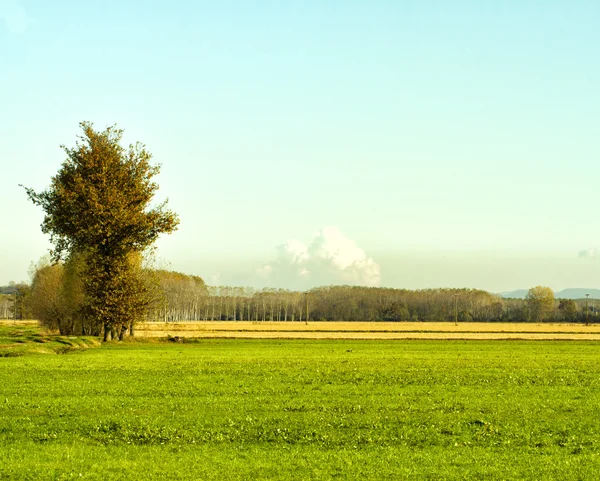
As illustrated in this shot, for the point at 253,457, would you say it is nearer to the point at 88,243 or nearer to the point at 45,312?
the point at 88,243

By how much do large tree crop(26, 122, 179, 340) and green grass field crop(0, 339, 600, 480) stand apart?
28.4 meters

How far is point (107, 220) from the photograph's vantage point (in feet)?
210

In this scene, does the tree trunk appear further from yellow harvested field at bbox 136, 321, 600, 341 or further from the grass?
yellow harvested field at bbox 136, 321, 600, 341

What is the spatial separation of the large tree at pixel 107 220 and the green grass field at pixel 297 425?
2843cm

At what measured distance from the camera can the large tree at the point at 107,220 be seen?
64312mm

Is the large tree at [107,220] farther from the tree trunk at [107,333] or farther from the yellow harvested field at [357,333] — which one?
the yellow harvested field at [357,333]

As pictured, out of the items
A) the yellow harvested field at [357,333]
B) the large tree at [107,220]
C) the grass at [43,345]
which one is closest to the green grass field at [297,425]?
the grass at [43,345]

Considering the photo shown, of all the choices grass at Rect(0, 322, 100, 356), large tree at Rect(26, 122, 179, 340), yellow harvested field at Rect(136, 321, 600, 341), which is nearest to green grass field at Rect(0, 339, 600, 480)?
grass at Rect(0, 322, 100, 356)

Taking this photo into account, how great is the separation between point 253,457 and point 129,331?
65.7 m

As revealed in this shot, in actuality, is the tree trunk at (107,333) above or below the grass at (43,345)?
above

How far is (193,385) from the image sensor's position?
31188 mm

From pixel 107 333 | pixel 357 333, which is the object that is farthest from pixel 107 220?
pixel 357 333

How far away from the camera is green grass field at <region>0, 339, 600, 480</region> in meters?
17.0

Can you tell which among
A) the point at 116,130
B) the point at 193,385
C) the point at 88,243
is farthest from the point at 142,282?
the point at 193,385
